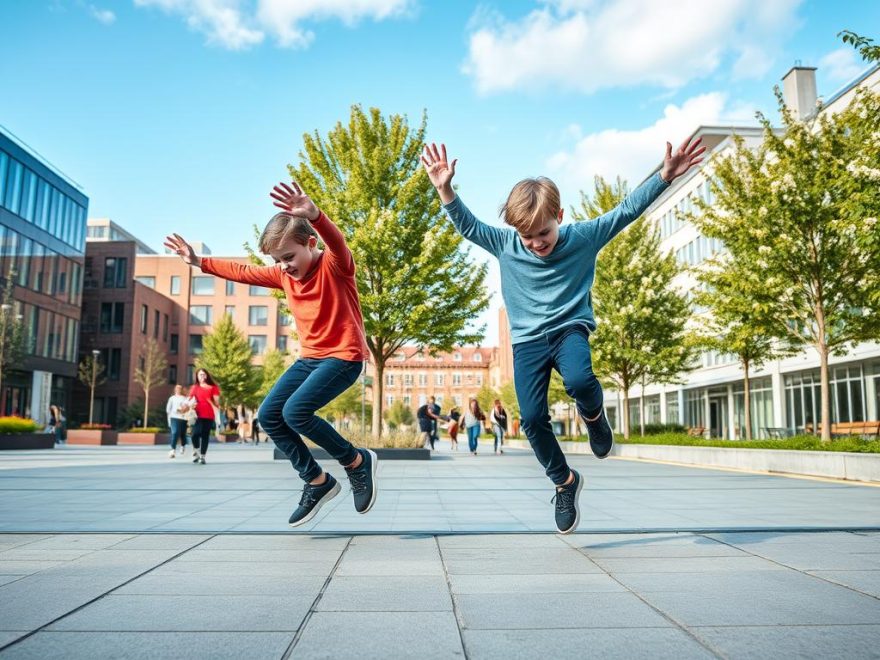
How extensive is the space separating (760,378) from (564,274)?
35305 mm

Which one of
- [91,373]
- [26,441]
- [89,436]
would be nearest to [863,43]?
[26,441]

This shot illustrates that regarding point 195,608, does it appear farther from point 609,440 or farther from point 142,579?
point 609,440

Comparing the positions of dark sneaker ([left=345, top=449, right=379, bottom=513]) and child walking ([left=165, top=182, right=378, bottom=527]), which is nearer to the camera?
child walking ([left=165, top=182, right=378, bottom=527])

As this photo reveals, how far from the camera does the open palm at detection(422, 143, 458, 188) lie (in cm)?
432

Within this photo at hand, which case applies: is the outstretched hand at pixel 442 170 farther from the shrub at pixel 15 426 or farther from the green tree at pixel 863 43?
the shrub at pixel 15 426

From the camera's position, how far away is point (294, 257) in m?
4.36

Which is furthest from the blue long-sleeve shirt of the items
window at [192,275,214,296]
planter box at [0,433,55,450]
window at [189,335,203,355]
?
window at [192,275,214,296]

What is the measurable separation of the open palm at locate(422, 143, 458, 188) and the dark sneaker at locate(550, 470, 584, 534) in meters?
1.90

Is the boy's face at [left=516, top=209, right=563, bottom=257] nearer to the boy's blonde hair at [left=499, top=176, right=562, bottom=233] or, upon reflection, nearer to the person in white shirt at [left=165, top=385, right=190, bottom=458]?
the boy's blonde hair at [left=499, top=176, right=562, bottom=233]

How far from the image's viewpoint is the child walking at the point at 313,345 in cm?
434

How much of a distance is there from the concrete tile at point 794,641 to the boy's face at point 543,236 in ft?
7.04

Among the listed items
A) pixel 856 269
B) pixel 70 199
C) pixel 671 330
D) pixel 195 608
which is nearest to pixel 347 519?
pixel 195 608

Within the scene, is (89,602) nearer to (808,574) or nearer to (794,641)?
(794,641)

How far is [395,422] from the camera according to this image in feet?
266
